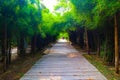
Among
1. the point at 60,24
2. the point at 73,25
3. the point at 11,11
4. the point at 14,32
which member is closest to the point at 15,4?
the point at 11,11

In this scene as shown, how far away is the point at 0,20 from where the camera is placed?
15.7 metres

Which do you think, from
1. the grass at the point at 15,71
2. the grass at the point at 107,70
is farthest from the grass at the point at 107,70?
the grass at the point at 15,71

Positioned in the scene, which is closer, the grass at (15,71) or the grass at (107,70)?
the grass at (107,70)

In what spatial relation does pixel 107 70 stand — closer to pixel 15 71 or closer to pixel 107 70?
pixel 107 70

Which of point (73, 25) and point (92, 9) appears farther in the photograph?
point (73, 25)

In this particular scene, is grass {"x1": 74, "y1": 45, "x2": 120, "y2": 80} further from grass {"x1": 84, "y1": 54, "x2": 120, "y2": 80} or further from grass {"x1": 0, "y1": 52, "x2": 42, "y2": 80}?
grass {"x1": 0, "y1": 52, "x2": 42, "y2": 80}

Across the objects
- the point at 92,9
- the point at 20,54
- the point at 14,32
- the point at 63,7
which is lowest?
the point at 20,54

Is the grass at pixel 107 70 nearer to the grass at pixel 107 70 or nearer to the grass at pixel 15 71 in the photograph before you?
the grass at pixel 107 70

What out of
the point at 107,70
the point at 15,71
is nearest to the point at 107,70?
the point at 107,70

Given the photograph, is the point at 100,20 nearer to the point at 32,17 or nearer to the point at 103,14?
the point at 103,14

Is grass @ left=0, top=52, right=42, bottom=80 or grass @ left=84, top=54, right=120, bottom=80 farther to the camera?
grass @ left=0, top=52, right=42, bottom=80

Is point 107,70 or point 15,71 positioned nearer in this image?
point 107,70

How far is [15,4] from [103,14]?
4320mm

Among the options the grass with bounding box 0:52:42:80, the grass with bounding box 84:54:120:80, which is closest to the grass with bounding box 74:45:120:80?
the grass with bounding box 84:54:120:80
